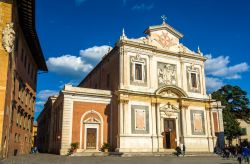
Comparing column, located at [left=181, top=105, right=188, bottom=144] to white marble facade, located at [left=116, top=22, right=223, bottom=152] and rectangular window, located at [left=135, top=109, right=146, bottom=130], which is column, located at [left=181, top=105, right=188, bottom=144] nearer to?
white marble facade, located at [left=116, top=22, right=223, bottom=152]

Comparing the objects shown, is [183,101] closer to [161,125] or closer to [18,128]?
[161,125]

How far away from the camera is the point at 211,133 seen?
34062 millimetres

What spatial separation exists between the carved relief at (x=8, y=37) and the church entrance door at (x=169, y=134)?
2002cm

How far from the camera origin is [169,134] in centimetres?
3216

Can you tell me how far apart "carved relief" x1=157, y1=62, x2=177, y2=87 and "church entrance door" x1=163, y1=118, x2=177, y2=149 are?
4.61 meters

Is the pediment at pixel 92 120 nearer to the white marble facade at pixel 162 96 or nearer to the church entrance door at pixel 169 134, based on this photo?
the white marble facade at pixel 162 96

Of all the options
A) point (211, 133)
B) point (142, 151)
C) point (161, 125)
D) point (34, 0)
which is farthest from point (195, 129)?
point (34, 0)

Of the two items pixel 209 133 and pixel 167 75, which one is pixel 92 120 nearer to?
pixel 167 75

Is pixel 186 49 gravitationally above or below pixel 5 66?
above

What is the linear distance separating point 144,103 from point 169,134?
202 inches

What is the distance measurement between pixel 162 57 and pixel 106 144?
1299 centimetres

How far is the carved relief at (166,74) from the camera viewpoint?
32969mm

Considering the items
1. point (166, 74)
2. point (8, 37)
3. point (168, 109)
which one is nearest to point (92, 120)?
point (168, 109)

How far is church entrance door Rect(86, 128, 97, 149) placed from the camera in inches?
1151
